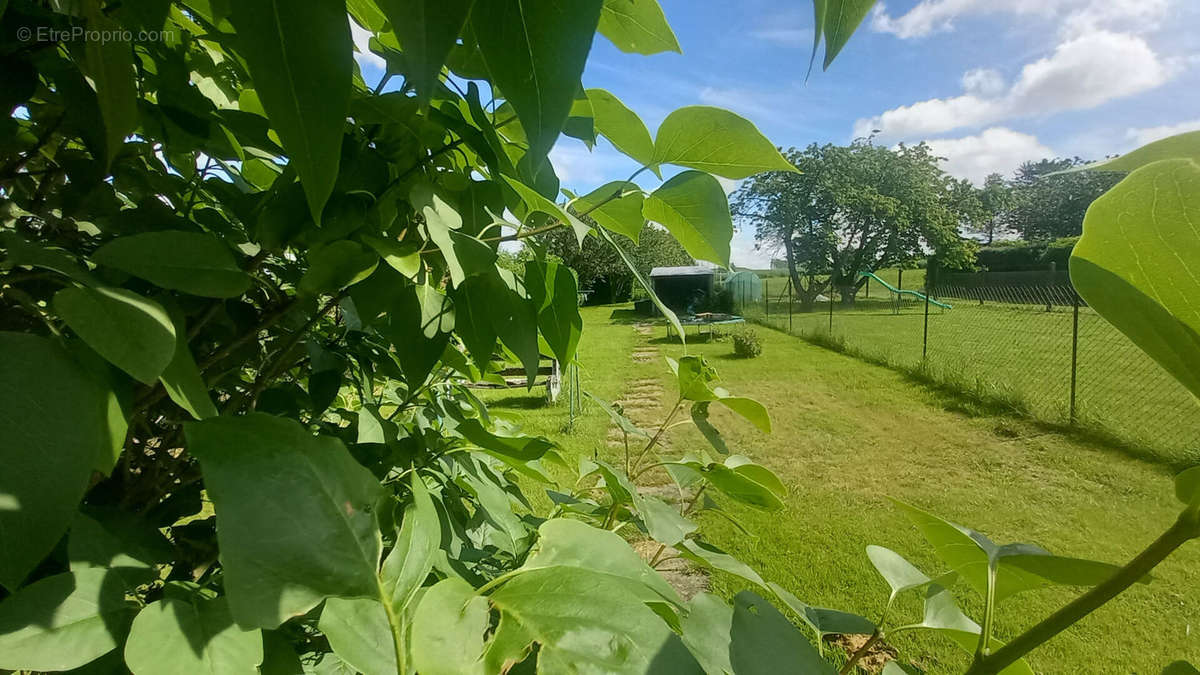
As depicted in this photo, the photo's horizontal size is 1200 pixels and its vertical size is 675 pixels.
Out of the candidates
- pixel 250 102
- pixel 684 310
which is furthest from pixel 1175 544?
pixel 684 310

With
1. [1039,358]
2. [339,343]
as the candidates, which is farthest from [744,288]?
[339,343]

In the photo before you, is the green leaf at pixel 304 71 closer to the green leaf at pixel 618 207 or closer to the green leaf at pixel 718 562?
the green leaf at pixel 618 207

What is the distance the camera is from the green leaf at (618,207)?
15.2 inches

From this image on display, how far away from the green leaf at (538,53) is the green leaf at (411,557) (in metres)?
0.17

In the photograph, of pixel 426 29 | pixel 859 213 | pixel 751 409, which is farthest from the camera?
pixel 859 213

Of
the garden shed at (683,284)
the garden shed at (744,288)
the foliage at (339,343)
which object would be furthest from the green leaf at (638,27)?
the garden shed at (683,284)

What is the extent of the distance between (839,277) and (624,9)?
471 inches

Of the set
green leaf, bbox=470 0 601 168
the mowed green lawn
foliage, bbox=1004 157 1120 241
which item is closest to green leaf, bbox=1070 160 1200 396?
green leaf, bbox=470 0 601 168

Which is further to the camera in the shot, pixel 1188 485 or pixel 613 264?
pixel 613 264

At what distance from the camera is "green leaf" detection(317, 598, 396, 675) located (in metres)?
0.21

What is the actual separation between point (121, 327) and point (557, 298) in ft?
0.85

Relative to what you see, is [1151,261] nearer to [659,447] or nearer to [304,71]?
[304,71]

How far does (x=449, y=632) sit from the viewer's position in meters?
0.20

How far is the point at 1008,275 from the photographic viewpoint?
6.92 metres
